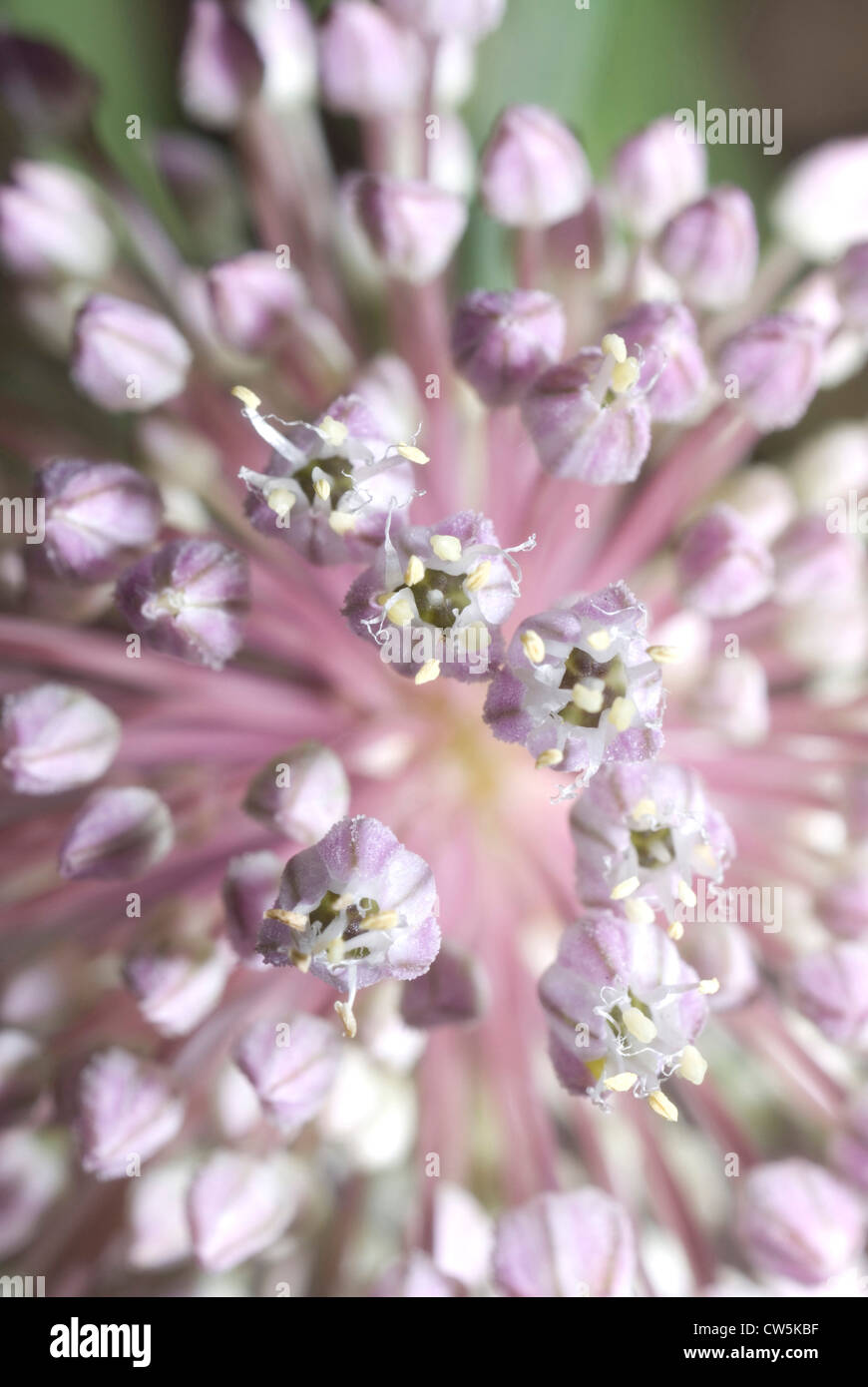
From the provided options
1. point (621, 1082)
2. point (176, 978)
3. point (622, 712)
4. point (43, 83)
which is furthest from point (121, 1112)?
point (43, 83)

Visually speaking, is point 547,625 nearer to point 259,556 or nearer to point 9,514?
point 259,556

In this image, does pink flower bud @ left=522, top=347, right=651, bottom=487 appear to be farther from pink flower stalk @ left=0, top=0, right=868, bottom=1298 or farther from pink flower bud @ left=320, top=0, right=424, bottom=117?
pink flower bud @ left=320, top=0, right=424, bottom=117

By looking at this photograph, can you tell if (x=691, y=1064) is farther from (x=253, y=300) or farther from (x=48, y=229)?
(x=48, y=229)

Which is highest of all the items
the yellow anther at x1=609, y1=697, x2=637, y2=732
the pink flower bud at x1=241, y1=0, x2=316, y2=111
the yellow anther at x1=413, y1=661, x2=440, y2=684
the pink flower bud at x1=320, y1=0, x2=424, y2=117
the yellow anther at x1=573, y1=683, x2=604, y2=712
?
the pink flower bud at x1=241, y1=0, x2=316, y2=111

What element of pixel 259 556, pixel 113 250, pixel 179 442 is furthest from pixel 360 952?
pixel 113 250

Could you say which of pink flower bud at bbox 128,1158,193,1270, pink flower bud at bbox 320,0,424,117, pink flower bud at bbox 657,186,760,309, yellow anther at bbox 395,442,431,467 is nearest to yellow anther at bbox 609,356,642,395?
yellow anther at bbox 395,442,431,467

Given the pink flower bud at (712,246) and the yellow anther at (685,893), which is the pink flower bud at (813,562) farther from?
the yellow anther at (685,893)
